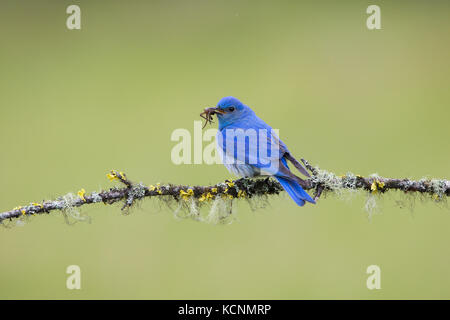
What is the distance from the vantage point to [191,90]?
10414 mm

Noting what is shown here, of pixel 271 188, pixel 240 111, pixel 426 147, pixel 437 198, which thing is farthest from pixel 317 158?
pixel 437 198

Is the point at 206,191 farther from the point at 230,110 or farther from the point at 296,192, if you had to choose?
the point at 230,110

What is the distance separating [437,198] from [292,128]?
19.0 feet

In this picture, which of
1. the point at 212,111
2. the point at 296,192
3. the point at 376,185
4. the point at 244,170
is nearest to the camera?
the point at 376,185

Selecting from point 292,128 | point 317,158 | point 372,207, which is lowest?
point 372,207

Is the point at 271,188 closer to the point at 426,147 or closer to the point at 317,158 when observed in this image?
the point at 317,158

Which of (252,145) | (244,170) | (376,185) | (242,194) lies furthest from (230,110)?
(376,185)

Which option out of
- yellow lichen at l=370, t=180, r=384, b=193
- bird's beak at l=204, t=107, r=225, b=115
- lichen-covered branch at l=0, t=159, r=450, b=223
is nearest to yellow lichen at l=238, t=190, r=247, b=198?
lichen-covered branch at l=0, t=159, r=450, b=223

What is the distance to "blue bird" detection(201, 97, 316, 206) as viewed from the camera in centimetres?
318

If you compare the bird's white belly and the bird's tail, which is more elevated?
the bird's white belly

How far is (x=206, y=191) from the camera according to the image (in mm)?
2912

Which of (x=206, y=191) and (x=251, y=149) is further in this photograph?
(x=251, y=149)

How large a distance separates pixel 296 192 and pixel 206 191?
0.55 meters

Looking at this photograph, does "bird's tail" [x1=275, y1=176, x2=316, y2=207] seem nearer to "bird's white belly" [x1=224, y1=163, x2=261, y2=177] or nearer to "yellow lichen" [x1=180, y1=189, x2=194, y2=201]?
"bird's white belly" [x1=224, y1=163, x2=261, y2=177]
